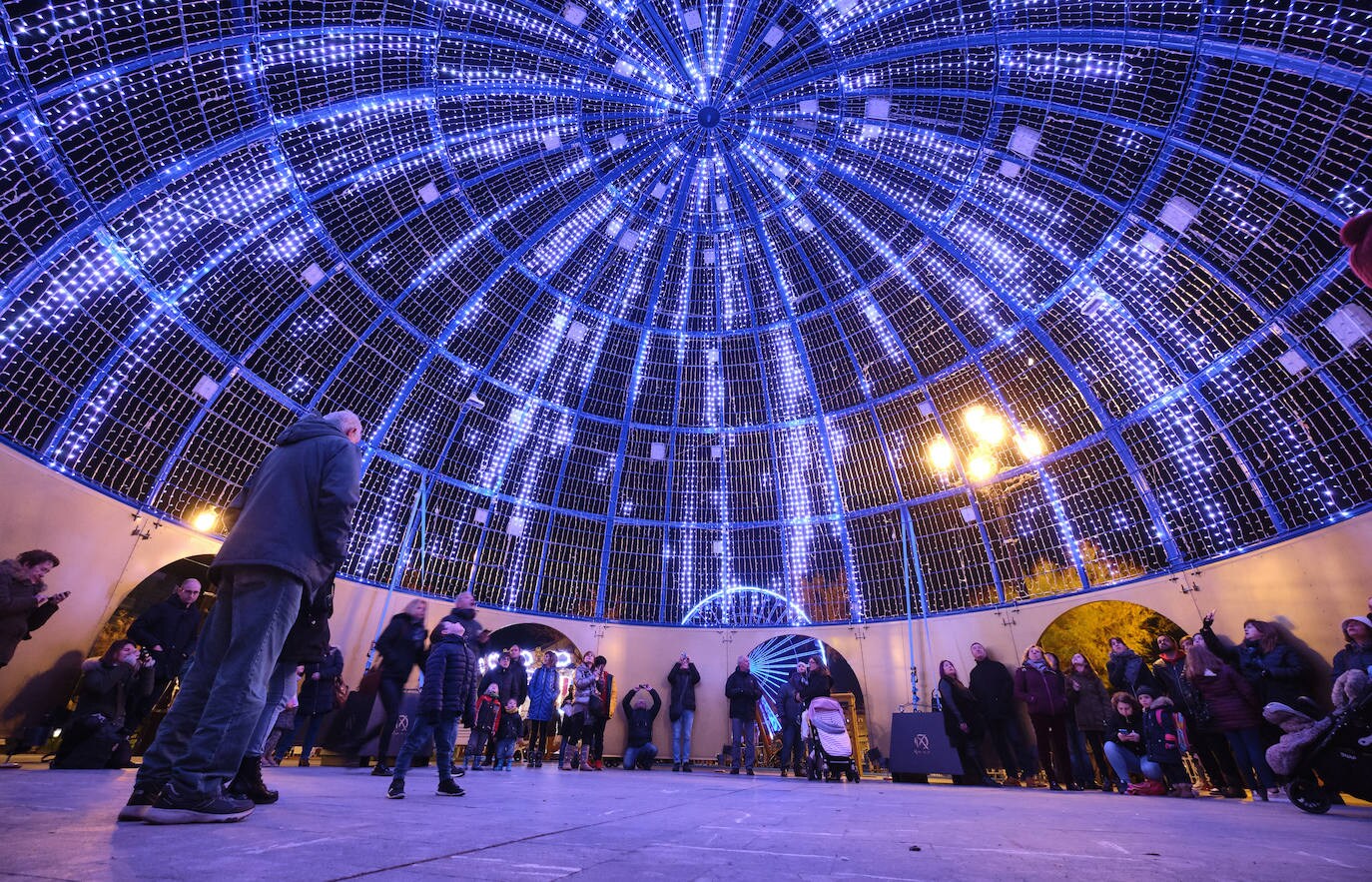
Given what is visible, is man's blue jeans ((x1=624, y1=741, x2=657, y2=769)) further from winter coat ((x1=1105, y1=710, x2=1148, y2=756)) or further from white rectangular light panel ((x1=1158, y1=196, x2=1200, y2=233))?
white rectangular light panel ((x1=1158, y1=196, x2=1200, y2=233))

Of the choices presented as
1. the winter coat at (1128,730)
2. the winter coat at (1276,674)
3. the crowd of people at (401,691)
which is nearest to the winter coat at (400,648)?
the crowd of people at (401,691)

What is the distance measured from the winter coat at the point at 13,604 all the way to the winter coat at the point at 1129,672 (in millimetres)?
18559

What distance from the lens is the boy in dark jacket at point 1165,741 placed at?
10.5 meters

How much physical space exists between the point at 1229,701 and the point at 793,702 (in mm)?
9296

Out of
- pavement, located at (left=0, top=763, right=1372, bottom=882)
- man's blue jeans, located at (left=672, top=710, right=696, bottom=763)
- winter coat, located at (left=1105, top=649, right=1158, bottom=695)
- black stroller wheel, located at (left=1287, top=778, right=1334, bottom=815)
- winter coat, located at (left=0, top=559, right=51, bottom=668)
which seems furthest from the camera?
man's blue jeans, located at (left=672, top=710, right=696, bottom=763)

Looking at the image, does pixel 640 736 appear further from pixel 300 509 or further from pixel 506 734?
pixel 300 509

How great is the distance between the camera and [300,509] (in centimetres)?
416

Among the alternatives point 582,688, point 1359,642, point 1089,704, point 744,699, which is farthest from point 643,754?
point 1359,642

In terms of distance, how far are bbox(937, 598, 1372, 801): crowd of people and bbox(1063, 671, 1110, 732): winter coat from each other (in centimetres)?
2

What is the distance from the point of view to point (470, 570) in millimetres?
21828

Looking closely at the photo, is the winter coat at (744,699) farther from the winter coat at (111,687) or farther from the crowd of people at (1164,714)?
the winter coat at (111,687)

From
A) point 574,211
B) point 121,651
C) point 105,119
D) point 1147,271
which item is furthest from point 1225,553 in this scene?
point 105,119

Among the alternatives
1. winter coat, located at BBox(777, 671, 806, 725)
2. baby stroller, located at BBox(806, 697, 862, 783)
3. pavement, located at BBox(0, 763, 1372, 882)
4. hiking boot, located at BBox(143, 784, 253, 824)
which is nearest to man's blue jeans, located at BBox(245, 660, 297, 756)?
→ pavement, located at BBox(0, 763, 1372, 882)

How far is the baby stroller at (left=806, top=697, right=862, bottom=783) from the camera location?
13.1 m
